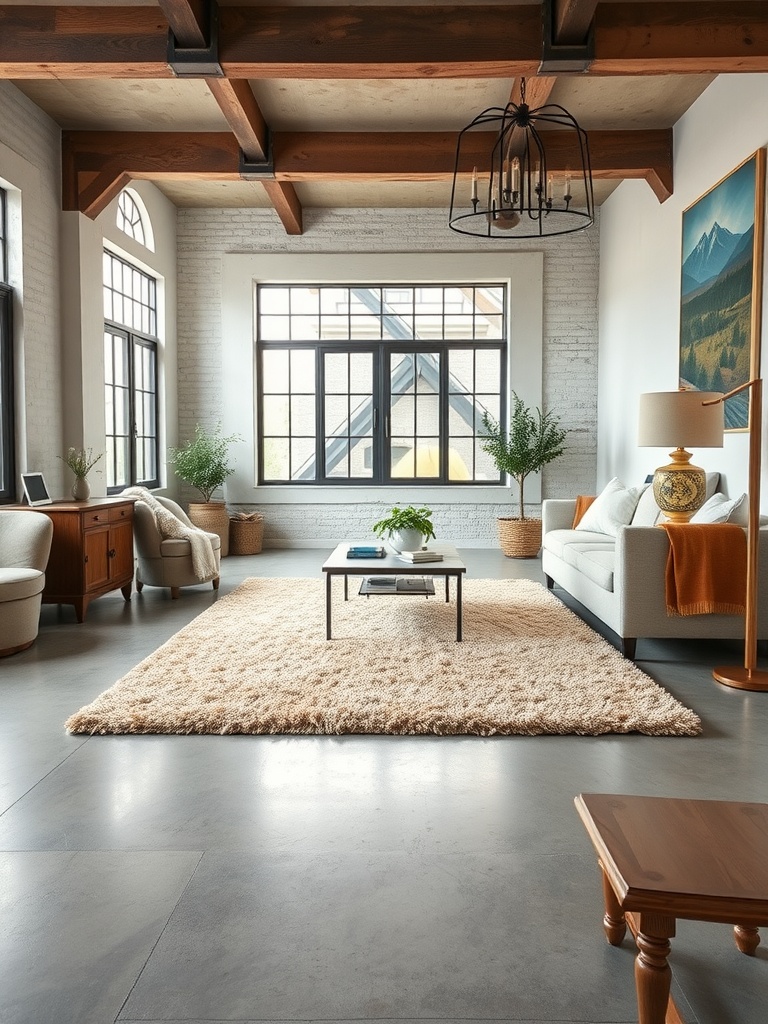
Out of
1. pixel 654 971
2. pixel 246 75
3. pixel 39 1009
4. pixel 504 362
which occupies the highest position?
pixel 246 75

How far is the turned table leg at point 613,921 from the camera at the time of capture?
179 centimetres

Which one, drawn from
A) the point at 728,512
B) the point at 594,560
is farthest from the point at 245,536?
the point at 728,512

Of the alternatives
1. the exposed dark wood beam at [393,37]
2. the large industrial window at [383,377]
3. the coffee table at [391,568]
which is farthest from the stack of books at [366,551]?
the large industrial window at [383,377]

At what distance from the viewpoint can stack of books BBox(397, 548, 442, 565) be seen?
4914 mm

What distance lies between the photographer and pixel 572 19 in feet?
14.5

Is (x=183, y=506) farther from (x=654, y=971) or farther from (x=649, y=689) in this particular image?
(x=654, y=971)

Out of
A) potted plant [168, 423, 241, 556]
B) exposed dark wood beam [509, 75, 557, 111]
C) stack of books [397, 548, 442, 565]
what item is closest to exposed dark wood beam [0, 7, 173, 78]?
exposed dark wood beam [509, 75, 557, 111]

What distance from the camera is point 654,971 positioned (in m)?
1.36

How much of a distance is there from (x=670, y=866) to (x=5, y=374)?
5.60m

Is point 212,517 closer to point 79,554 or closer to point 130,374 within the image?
point 130,374

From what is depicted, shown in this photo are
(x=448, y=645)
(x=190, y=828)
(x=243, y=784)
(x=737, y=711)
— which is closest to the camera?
(x=190, y=828)

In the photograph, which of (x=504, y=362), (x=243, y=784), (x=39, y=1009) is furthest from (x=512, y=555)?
(x=39, y=1009)

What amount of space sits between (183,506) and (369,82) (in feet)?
16.2

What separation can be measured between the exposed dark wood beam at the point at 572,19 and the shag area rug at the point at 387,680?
11.0ft
